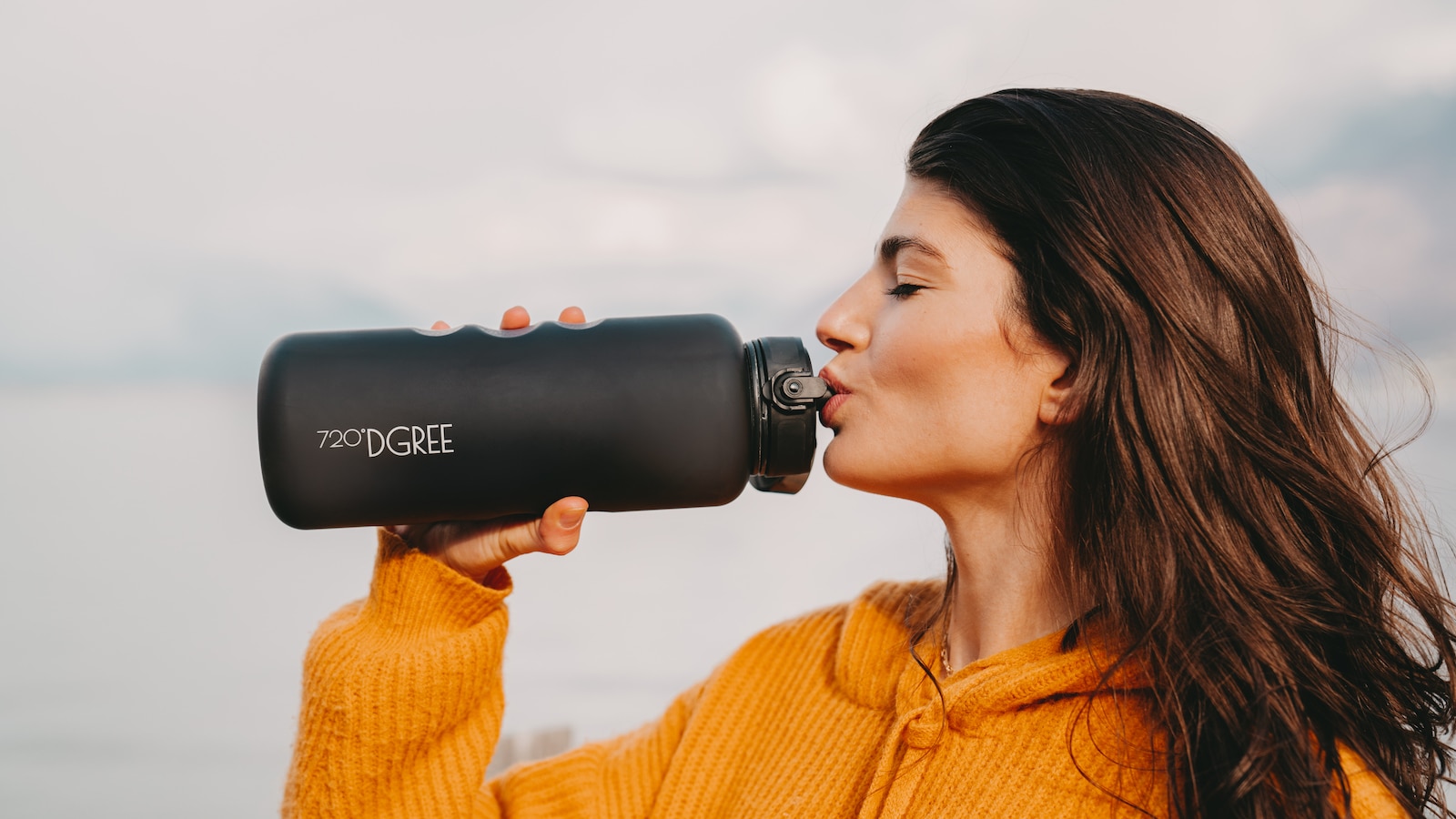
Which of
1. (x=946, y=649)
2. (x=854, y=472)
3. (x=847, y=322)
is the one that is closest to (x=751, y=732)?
(x=946, y=649)

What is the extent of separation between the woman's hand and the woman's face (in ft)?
0.93

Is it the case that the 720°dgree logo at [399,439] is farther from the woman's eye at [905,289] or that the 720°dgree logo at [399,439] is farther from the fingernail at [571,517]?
the woman's eye at [905,289]

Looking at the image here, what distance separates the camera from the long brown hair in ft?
3.24

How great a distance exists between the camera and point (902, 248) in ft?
3.61

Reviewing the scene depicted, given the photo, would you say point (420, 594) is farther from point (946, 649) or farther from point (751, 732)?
point (946, 649)

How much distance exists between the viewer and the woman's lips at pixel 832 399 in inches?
43.8

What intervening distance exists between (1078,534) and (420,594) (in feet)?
2.30

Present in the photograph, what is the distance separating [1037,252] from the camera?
1.05 metres

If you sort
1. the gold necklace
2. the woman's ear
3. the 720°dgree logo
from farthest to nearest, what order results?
1. the gold necklace
2. the woman's ear
3. the 720°dgree logo

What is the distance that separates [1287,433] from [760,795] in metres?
0.69

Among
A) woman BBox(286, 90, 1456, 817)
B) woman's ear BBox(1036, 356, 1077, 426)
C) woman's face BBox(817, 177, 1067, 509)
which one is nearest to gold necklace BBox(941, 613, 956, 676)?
woman BBox(286, 90, 1456, 817)

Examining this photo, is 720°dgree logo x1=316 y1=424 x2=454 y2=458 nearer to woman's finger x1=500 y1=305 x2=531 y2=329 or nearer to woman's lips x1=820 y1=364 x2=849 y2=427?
woman's finger x1=500 y1=305 x2=531 y2=329

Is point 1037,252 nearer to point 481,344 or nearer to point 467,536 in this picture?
point 481,344

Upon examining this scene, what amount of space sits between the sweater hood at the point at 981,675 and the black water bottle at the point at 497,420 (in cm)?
32
